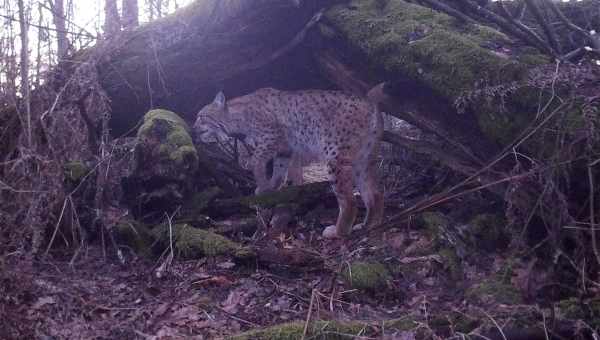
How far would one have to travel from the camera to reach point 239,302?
435cm

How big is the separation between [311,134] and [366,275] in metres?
2.53

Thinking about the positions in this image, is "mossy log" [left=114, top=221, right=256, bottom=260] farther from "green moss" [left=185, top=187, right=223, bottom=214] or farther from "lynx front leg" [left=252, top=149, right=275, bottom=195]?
"lynx front leg" [left=252, top=149, right=275, bottom=195]

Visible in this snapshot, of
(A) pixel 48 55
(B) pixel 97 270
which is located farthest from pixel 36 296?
(A) pixel 48 55

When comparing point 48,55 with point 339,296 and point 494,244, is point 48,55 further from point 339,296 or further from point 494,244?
point 494,244

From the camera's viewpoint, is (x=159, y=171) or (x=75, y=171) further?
(x=159, y=171)

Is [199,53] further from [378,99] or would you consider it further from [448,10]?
[448,10]

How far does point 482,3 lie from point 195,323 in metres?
3.64

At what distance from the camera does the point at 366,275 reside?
4.43 meters

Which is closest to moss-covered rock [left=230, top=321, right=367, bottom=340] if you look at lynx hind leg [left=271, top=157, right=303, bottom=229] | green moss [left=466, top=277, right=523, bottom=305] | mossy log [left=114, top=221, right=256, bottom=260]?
green moss [left=466, top=277, right=523, bottom=305]

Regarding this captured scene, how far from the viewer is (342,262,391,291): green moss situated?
14.3 ft

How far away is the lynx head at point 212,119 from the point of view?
285 inches

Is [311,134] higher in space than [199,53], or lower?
lower

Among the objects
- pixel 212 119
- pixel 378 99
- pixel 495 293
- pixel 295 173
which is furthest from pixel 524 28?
pixel 212 119

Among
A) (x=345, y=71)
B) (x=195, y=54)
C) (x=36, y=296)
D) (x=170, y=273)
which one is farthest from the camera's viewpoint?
(x=195, y=54)
